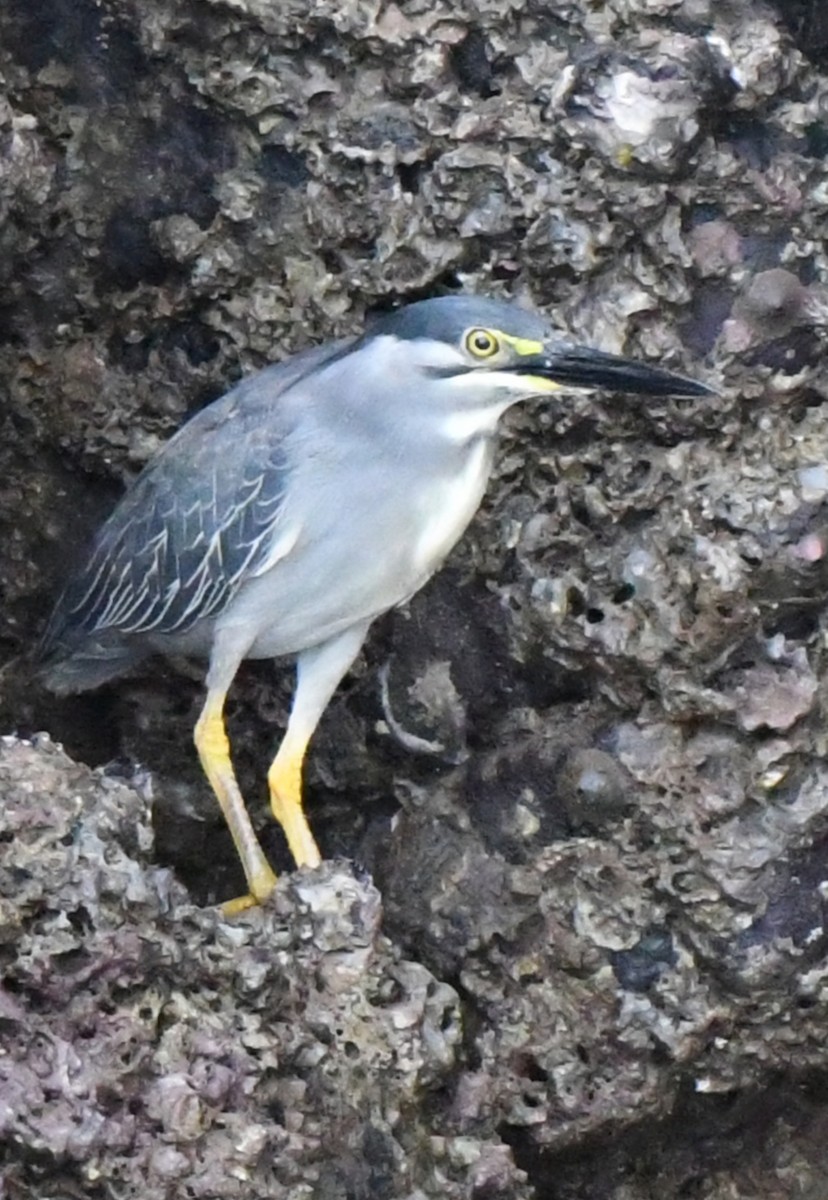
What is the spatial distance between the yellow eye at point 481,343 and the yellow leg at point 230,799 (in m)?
0.62

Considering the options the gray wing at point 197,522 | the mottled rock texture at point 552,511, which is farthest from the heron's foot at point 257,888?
the gray wing at point 197,522

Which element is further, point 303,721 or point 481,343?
point 303,721

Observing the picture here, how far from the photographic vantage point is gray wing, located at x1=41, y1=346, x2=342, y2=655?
2252mm

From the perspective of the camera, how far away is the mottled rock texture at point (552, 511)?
2223 mm

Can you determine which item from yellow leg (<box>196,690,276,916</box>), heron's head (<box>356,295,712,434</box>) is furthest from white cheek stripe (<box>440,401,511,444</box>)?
yellow leg (<box>196,690,276,916</box>)

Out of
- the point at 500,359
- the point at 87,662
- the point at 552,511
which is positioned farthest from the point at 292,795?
the point at 500,359

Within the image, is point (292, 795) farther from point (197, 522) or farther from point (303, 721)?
point (197, 522)

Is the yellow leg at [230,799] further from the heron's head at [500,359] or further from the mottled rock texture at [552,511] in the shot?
the heron's head at [500,359]

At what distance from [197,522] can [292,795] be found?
1.36ft

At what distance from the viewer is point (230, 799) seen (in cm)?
238

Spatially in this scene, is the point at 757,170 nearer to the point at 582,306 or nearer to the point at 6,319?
the point at 582,306

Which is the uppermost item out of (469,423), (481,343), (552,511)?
(481,343)

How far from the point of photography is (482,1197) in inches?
83.2

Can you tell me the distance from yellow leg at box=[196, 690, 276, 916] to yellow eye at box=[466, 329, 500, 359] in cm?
62
